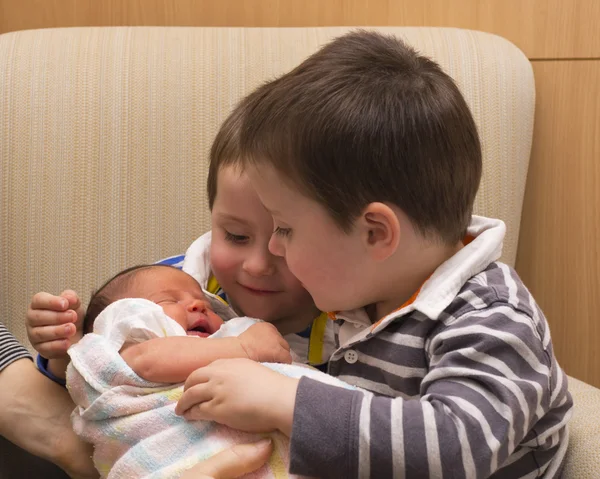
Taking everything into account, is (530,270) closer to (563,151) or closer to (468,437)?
(563,151)

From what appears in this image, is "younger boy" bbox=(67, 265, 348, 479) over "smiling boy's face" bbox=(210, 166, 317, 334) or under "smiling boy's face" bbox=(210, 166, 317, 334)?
under

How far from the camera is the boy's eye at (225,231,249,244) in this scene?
3.88ft

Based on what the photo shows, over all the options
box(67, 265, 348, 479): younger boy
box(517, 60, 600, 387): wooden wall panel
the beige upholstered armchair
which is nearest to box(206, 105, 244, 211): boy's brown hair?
box(67, 265, 348, 479): younger boy

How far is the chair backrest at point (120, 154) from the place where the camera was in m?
1.57

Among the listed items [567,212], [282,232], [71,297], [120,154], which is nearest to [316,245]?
[282,232]

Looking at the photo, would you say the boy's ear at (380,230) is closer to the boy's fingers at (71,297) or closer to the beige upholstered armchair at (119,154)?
the boy's fingers at (71,297)

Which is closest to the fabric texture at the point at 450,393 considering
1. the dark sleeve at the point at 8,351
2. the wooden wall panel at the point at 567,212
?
the dark sleeve at the point at 8,351

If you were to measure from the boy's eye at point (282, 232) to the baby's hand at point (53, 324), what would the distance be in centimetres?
32

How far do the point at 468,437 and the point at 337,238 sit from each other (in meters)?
0.28

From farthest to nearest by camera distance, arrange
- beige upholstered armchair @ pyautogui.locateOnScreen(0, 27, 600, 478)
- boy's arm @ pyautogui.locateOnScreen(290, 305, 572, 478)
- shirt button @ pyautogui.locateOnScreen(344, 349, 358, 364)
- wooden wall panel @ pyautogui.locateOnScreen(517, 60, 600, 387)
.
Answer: wooden wall panel @ pyautogui.locateOnScreen(517, 60, 600, 387) → beige upholstered armchair @ pyautogui.locateOnScreen(0, 27, 600, 478) → shirt button @ pyautogui.locateOnScreen(344, 349, 358, 364) → boy's arm @ pyautogui.locateOnScreen(290, 305, 572, 478)

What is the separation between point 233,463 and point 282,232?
12.0 inches

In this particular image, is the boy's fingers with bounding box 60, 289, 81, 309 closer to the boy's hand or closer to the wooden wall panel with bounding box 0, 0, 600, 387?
the boy's hand

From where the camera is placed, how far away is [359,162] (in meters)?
0.93

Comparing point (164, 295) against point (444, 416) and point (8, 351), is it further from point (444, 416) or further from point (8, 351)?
point (444, 416)
